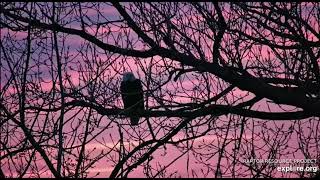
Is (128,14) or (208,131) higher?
(128,14)

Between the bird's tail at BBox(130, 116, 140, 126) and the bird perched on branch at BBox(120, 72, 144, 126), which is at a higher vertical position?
the bird perched on branch at BBox(120, 72, 144, 126)

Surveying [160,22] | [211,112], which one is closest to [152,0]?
[160,22]

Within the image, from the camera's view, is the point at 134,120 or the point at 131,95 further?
the point at 131,95

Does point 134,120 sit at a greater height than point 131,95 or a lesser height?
lesser

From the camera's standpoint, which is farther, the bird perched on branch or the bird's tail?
the bird perched on branch

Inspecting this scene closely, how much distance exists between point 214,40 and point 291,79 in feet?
3.33

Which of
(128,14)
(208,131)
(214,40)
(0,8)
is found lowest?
(208,131)

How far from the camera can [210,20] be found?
6.21 metres

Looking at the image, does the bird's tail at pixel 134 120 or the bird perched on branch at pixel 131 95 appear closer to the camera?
the bird's tail at pixel 134 120

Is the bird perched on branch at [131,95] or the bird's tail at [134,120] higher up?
the bird perched on branch at [131,95]

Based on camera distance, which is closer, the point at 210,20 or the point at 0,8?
the point at 0,8

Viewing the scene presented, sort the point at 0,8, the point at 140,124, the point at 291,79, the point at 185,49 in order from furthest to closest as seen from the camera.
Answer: the point at 140,124
the point at 185,49
the point at 291,79
the point at 0,8

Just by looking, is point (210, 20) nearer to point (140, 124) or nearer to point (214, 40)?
point (214, 40)

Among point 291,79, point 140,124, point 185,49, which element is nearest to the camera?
point 291,79
